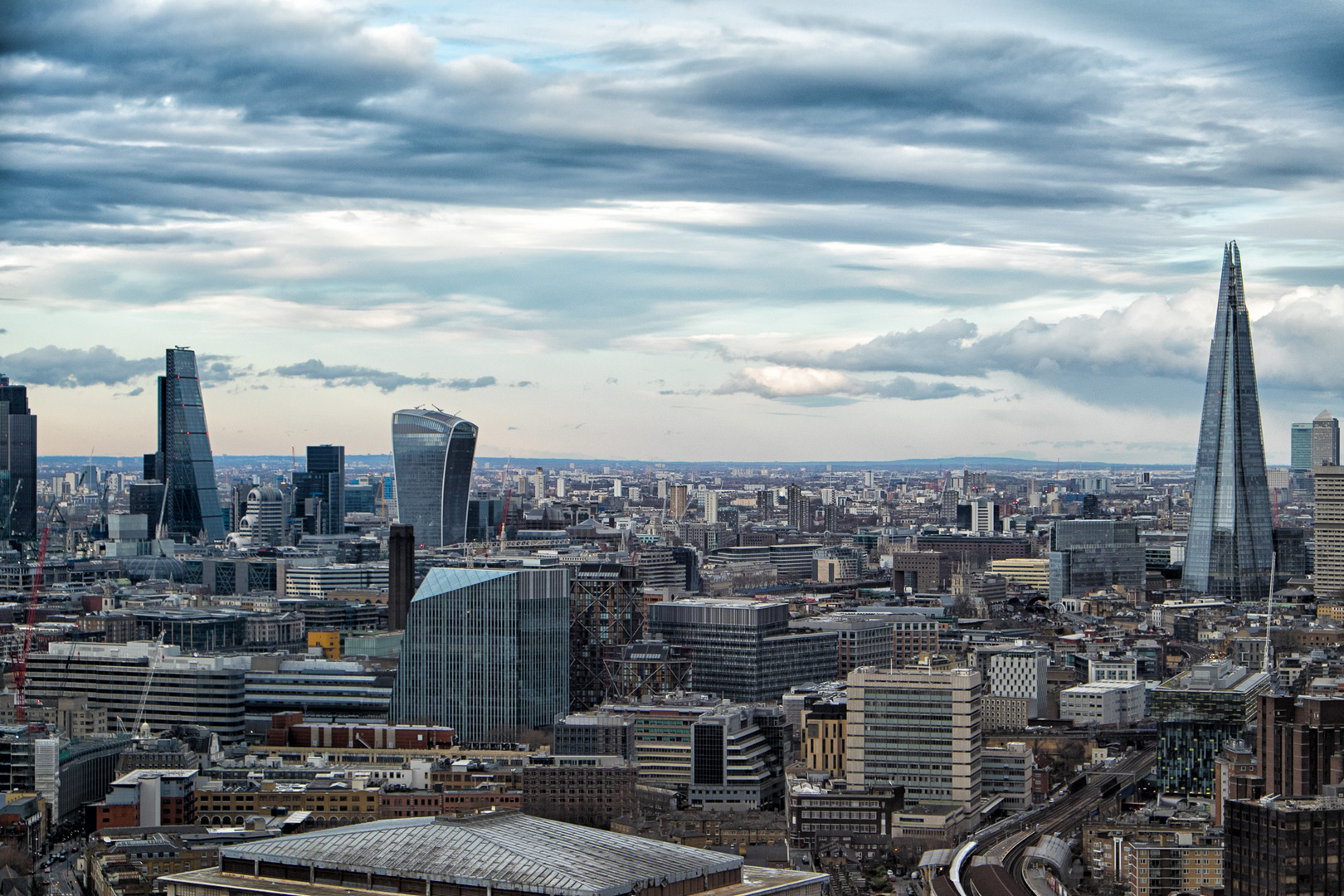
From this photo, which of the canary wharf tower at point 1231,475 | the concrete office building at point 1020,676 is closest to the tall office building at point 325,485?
the canary wharf tower at point 1231,475

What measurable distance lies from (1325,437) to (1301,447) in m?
3.34

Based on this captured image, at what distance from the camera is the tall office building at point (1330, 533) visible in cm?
9638

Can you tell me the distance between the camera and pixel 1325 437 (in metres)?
128

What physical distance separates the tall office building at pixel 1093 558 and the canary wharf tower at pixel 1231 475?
470 centimetres

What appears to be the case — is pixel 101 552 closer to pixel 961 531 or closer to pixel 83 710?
pixel 961 531

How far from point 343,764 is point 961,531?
82.2m

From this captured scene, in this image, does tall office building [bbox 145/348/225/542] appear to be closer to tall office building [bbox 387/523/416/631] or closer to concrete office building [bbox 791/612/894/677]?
tall office building [bbox 387/523/416/631]

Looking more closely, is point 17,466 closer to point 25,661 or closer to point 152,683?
point 25,661

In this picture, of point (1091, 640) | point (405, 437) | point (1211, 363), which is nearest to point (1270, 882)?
point (1091, 640)

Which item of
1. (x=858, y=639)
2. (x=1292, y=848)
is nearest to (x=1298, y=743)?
(x=1292, y=848)

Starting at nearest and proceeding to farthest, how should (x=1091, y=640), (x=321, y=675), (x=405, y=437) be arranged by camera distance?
(x=321, y=675)
(x=1091, y=640)
(x=405, y=437)

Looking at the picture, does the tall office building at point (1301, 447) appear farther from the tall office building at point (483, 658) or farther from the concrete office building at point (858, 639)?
the tall office building at point (483, 658)

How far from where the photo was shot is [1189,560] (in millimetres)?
97812

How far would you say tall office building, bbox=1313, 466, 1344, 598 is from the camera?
3794 inches
